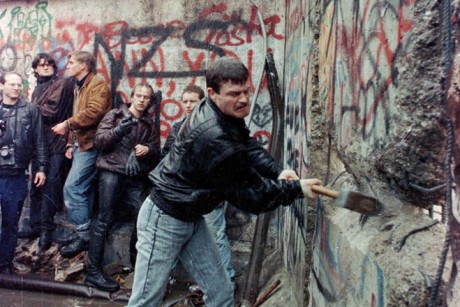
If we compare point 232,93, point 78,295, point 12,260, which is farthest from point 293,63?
point 12,260

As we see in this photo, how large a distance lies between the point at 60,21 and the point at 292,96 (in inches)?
137

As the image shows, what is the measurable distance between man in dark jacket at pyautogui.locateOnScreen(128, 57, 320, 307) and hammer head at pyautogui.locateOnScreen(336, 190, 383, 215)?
34 centimetres

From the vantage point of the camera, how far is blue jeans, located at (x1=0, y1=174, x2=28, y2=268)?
4.93 metres

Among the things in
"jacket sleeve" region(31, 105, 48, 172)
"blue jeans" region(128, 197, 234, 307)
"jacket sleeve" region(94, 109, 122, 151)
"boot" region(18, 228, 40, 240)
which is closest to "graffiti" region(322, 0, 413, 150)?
"blue jeans" region(128, 197, 234, 307)

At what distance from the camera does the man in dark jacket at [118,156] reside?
4.77 meters

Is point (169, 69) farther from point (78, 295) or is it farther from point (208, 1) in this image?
point (78, 295)

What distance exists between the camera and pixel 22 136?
5070 millimetres

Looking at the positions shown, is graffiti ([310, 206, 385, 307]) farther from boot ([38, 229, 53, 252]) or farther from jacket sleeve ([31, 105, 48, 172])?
boot ([38, 229, 53, 252])

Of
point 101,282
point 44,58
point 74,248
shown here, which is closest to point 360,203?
point 101,282

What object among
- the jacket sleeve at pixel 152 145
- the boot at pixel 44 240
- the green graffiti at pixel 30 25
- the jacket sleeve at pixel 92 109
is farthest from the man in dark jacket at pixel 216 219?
the green graffiti at pixel 30 25

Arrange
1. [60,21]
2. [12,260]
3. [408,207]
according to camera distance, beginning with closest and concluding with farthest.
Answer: [408,207] → [12,260] → [60,21]

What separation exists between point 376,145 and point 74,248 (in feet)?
14.0

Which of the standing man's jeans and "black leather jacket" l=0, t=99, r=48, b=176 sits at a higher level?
"black leather jacket" l=0, t=99, r=48, b=176

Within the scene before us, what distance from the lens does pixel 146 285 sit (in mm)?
2547
